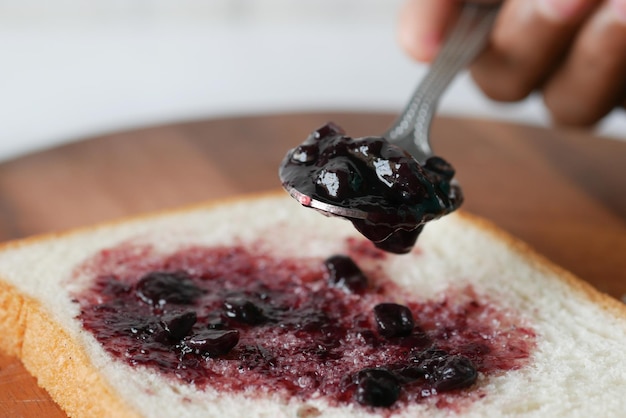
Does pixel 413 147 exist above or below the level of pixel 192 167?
above

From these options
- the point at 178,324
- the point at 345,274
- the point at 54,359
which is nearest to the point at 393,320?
the point at 345,274

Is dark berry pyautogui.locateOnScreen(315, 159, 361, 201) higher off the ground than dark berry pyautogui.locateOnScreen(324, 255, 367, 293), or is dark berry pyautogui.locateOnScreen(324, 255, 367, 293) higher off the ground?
dark berry pyautogui.locateOnScreen(315, 159, 361, 201)

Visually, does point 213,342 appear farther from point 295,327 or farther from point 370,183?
point 370,183

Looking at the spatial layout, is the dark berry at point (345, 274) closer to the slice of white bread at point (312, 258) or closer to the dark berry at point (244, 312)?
the slice of white bread at point (312, 258)

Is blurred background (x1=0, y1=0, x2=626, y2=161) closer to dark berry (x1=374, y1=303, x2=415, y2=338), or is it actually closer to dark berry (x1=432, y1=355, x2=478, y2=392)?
dark berry (x1=374, y1=303, x2=415, y2=338)

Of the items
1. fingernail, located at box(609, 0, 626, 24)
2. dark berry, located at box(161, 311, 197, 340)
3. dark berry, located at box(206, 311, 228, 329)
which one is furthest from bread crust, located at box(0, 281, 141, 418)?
fingernail, located at box(609, 0, 626, 24)

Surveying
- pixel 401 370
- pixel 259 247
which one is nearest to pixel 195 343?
pixel 401 370

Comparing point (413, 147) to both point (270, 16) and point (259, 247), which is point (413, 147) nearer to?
point (259, 247)
